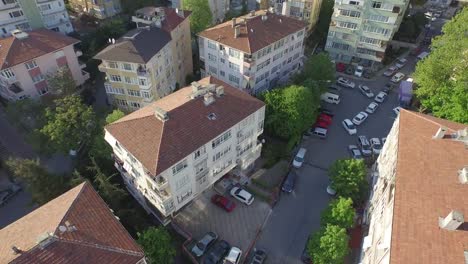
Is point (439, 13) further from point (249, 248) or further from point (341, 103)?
point (249, 248)

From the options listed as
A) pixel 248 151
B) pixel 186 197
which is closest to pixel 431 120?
pixel 248 151

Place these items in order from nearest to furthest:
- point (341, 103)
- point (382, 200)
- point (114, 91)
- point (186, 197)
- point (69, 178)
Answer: point (382, 200)
point (186, 197)
point (69, 178)
point (114, 91)
point (341, 103)

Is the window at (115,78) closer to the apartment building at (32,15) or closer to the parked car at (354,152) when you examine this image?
the apartment building at (32,15)

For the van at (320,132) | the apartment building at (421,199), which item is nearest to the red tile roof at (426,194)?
the apartment building at (421,199)

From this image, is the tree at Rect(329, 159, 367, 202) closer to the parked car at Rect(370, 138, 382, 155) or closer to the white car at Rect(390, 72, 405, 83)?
the parked car at Rect(370, 138, 382, 155)

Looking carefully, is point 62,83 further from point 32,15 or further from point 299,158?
point 299,158

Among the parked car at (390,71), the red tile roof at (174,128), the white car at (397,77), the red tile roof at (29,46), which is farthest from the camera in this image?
the parked car at (390,71)
